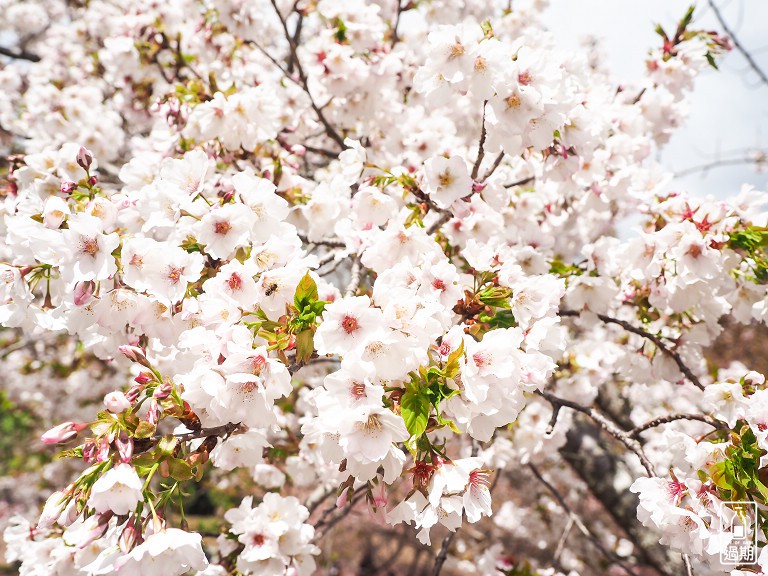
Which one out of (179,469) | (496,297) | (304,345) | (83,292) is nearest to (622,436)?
(496,297)

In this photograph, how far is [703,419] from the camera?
1.78 metres

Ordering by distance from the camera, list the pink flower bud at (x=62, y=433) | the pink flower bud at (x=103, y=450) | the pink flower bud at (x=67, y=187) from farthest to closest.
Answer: the pink flower bud at (x=67, y=187) → the pink flower bud at (x=62, y=433) → the pink flower bud at (x=103, y=450)

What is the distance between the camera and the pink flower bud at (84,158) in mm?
1834

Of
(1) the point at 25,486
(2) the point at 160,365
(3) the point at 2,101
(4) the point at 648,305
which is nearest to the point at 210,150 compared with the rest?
(2) the point at 160,365

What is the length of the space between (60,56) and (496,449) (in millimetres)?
5797

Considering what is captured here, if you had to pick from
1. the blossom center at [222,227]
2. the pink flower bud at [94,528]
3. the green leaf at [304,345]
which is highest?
the blossom center at [222,227]

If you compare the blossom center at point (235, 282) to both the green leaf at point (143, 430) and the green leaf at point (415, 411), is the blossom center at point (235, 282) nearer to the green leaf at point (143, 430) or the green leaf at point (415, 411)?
the green leaf at point (143, 430)

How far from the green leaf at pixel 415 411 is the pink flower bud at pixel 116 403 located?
0.74 metres

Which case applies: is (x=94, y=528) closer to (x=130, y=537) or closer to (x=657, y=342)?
(x=130, y=537)

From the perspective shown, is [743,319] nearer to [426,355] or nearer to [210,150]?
[426,355]

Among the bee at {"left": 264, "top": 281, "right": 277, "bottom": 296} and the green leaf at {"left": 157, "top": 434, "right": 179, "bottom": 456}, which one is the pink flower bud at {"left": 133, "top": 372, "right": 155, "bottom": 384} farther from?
the bee at {"left": 264, "top": 281, "right": 277, "bottom": 296}
